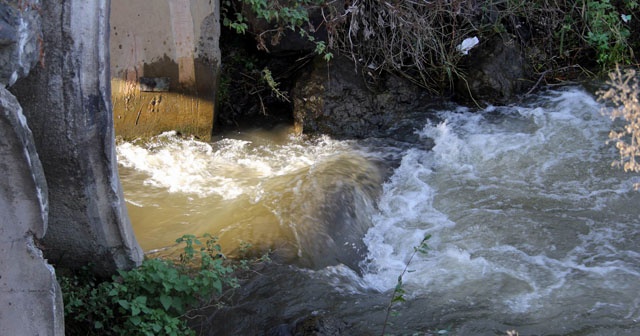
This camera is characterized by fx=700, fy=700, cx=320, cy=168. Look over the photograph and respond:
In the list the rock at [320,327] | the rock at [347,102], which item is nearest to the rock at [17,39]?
the rock at [320,327]

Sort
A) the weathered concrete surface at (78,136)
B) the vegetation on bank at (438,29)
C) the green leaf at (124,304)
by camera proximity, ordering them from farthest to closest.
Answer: the vegetation on bank at (438,29) → the green leaf at (124,304) → the weathered concrete surface at (78,136)

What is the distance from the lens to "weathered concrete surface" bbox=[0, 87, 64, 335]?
262cm

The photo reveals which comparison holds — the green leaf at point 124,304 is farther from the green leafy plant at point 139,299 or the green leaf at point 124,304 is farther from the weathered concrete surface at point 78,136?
the weathered concrete surface at point 78,136

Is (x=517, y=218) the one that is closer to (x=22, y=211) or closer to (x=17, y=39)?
(x=22, y=211)

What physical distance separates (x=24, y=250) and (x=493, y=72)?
5.04 metres

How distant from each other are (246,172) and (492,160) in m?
2.02

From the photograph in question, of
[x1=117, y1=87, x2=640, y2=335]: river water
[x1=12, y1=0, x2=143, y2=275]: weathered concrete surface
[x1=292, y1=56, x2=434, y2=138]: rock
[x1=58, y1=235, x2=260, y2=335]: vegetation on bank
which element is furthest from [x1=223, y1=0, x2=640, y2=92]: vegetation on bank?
[x1=58, y1=235, x2=260, y2=335]: vegetation on bank

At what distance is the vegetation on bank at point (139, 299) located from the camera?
3.23 metres

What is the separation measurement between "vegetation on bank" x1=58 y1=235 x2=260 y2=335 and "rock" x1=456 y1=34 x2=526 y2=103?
398 cm

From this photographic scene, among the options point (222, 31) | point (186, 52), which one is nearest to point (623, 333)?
point (186, 52)

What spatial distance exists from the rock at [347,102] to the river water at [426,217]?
157 millimetres

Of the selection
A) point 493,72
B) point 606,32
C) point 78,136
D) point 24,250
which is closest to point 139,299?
point 24,250

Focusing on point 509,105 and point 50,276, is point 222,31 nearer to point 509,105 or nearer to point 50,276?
point 509,105

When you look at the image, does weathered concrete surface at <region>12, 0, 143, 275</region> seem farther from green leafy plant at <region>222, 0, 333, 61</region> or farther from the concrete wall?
green leafy plant at <region>222, 0, 333, 61</region>
